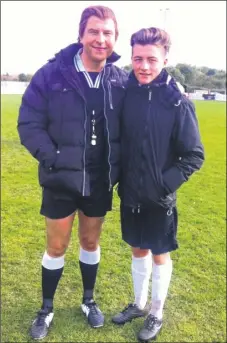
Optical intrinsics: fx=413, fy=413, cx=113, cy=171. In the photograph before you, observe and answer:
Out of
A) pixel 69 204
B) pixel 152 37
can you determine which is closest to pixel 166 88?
pixel 152 37

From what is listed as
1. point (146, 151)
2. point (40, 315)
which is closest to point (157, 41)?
point (146, 151)

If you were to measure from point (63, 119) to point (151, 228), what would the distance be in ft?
Result: 3.05

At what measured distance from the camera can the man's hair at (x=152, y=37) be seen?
239 cm

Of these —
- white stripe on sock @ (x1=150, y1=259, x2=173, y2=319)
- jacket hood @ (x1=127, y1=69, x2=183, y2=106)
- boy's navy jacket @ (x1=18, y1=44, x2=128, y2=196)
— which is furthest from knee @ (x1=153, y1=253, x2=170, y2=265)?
jacket hood @ (x1=127, y1=69, x2=183, y2=106)

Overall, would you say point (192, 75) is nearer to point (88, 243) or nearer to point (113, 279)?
point (88, 243)

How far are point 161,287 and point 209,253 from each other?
6.21 feet

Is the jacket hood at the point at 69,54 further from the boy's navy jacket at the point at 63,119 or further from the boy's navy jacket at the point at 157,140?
the boy's navy jacket at the point at 157,140

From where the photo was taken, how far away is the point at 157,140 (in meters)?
2.51

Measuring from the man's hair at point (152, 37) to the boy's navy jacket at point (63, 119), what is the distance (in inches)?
8.1

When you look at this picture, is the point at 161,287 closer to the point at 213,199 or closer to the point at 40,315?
the point at 40,315

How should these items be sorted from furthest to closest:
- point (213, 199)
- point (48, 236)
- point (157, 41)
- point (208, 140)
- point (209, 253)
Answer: point (208, 140) → point (213, 199) → point (209, 253) → point (48, 236) → point (157, 41)

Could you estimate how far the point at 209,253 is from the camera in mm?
4688

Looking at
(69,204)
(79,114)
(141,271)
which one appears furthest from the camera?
(141,271)

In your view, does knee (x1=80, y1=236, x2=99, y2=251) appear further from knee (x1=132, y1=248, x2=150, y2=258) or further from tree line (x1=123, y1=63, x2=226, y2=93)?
tree line (x1=123, y1=63, x2=226, y2=93)
